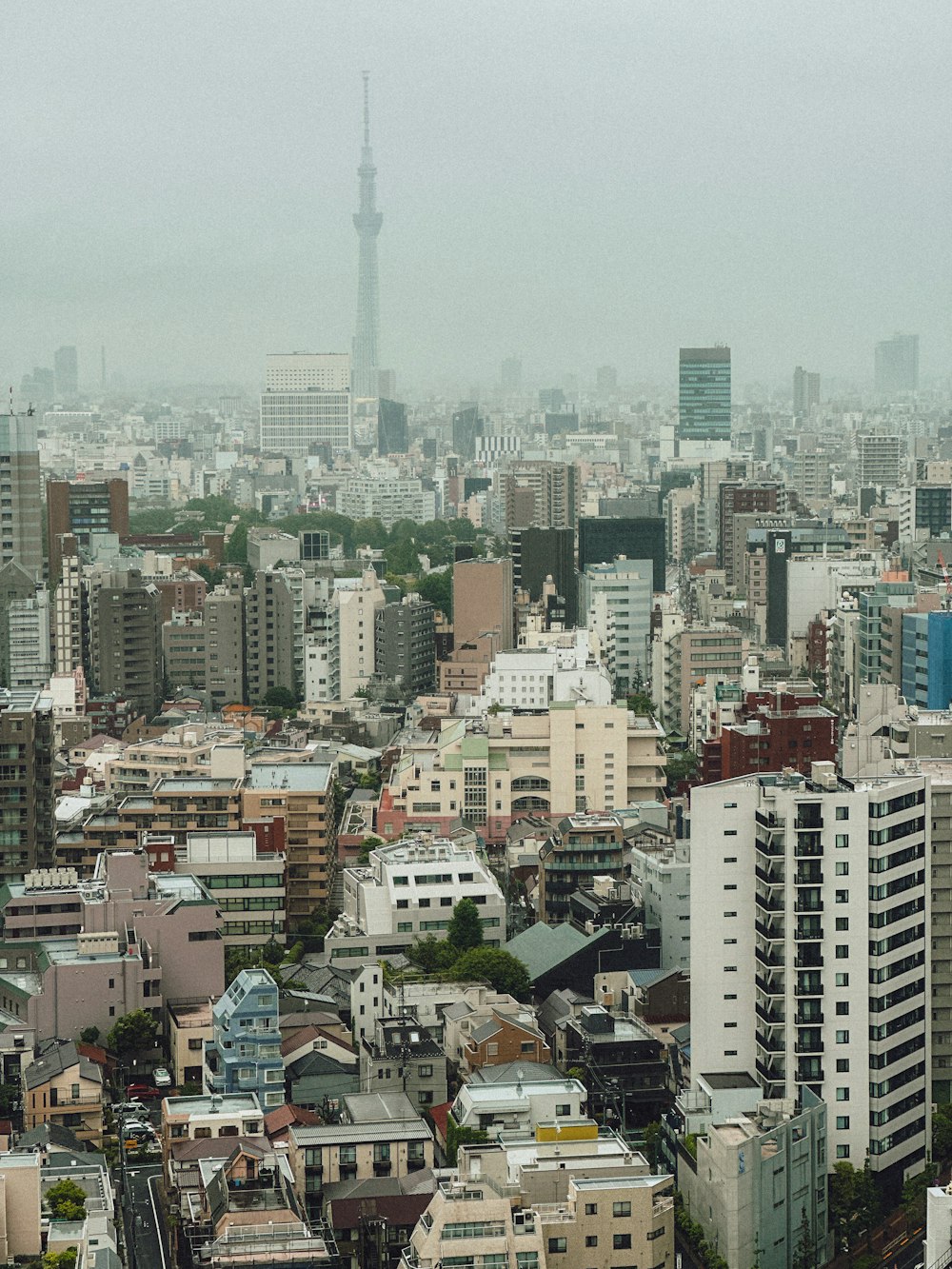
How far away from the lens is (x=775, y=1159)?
8.45 m

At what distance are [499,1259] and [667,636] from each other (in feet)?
46.2

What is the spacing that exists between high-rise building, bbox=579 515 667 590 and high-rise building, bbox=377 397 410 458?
31980 millimetres

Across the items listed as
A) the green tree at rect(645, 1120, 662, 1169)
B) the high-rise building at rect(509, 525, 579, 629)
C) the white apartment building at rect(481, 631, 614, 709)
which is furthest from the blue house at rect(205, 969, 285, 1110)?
the high-rise building at rect(509, 525, 579, 629)

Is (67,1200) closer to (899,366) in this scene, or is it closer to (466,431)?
(466,431)

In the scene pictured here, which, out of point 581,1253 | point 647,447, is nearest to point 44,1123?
point 581,1253

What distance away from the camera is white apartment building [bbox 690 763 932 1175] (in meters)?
9.05

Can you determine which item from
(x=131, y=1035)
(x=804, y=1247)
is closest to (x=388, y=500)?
(x=131, y=1035)

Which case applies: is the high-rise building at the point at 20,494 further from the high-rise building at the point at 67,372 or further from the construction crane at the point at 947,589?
the high-rise building at the point at 67,372

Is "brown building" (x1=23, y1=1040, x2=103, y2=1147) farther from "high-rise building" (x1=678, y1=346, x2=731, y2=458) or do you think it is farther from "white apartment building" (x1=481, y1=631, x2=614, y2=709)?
"high-rise building" (x1=678, y1=346, x2=731, y2=458)

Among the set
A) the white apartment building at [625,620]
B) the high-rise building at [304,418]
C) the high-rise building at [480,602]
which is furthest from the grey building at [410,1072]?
the high-rise building at [304,418]

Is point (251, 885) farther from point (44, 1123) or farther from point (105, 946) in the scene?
point (44, 1123)

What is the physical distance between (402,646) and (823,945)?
44.6ft

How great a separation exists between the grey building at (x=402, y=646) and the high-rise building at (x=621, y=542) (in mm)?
4450

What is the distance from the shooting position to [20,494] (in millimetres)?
25047
